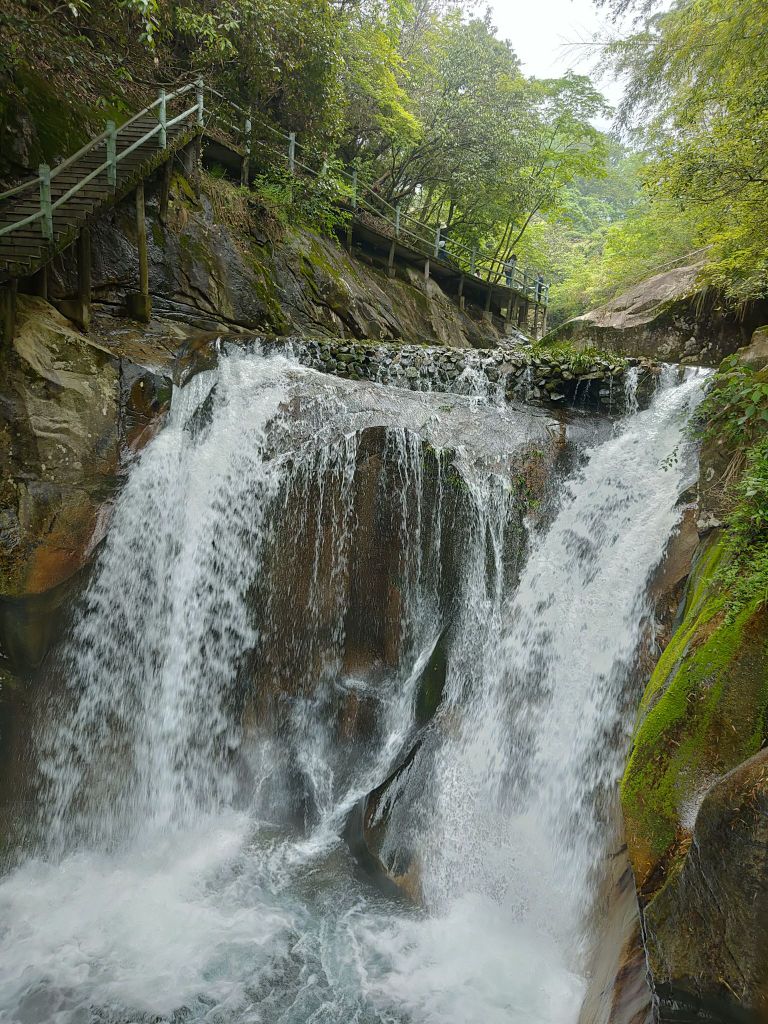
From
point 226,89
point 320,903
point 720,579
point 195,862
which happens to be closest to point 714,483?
point 720,579

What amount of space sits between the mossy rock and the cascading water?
1.69 m

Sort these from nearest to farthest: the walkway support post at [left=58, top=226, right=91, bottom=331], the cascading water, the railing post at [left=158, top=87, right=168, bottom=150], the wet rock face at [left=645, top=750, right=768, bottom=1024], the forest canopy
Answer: the wet rock face at [left=645, top=750, right=768, bottom=1024] < the cascading water < the forest canopy < the walkway support post at [left=58, top=226, right=91, bottom=331] < the railing post at [left=158, top=87, right=168, bottom=150]

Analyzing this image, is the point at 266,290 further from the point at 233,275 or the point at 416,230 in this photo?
the point at 416,230

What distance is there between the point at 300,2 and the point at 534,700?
13.5 metres

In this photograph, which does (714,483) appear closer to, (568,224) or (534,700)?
(534,700)

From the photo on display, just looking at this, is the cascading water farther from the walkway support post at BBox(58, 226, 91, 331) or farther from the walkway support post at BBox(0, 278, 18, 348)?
the walkway support post at BBox(0, 278, 18, 348)

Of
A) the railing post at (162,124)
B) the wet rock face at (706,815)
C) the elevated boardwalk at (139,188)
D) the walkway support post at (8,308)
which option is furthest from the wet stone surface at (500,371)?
the wet rock face at (706,815)

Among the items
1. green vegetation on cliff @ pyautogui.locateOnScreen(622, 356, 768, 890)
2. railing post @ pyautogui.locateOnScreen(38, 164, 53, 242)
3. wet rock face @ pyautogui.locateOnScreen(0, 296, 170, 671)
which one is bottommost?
green vegetation on cliff @ pyautogui.locateOnScreen(622, 356, 768, 890)

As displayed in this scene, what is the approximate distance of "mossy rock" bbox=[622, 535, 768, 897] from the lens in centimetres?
377

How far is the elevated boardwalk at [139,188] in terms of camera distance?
695 cm

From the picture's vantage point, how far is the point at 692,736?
3992 mm

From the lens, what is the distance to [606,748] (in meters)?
5.84

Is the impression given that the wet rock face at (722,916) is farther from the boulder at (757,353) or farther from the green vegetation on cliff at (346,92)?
the green vegetation on cliff at (346,92)

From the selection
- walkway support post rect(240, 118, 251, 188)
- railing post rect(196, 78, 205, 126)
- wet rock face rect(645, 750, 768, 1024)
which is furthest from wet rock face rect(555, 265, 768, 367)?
wet rock face rect(645, 750, 768, 1024)
